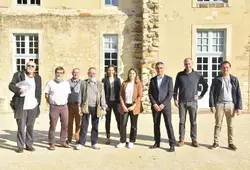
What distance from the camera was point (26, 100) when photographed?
6.14 m

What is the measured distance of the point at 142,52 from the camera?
12438mm

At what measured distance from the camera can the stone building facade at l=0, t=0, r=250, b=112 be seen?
40.3ft

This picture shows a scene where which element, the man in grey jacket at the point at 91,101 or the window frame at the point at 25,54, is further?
the window frame at the point at 25,54

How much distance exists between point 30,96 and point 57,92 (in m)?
0.57

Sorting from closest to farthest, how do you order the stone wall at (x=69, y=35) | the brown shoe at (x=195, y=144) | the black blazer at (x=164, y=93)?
the black blazer at (x=164, y=93) < the brown shoe at (x=195, y=144) < the stone wall at (x=69, y=35)

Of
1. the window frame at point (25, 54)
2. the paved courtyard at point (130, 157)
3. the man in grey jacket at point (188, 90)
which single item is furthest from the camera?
the window frame at point (25, 54)

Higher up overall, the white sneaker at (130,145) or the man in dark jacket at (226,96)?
the man in dark jacket at (226,96)

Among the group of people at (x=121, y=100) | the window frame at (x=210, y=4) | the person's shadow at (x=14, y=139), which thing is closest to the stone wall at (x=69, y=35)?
the window frame at (x=210, y=4)

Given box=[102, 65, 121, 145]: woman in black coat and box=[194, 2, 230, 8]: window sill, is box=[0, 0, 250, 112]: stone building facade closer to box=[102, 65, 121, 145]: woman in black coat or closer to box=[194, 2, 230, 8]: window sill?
box=[194, 2, 230, 8]: window sill

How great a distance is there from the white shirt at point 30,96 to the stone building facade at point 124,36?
656 centimetres

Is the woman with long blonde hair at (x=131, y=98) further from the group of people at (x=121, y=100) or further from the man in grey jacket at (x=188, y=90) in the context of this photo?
the man in grey jacket at (x=188, y=90)

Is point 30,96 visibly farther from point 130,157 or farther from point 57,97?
point 130,157

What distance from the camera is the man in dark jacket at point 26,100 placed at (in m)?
6.06

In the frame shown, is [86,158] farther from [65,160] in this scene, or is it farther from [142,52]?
[142,52]
